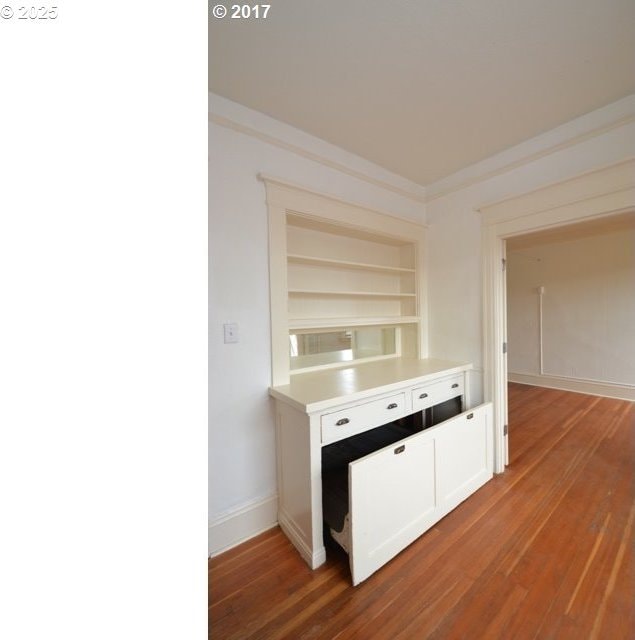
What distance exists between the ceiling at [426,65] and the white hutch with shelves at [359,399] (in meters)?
0.49

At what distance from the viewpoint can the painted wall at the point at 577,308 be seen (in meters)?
3.72

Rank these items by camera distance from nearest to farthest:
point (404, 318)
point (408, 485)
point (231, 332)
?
1. point (408, 485)
2. point (231, 332)
3. point (404, 318)

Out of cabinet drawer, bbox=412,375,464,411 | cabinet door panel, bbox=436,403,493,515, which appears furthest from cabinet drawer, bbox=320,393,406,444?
cabinet door panel, bbox=436,403,493,515

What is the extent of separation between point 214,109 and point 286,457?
201cm

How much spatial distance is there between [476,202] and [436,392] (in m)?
1.57

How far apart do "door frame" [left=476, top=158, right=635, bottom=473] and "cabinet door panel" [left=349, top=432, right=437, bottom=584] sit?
972 millimetres

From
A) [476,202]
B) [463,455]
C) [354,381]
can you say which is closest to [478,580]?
[463,455]

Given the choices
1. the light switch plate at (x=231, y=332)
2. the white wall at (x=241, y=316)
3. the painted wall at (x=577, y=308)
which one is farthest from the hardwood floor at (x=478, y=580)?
the painted wall at (x=577, y=308)

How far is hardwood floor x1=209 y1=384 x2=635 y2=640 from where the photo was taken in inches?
44.7

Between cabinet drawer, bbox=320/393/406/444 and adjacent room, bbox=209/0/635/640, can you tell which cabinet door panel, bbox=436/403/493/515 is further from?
cabinet drawer, bbox=320/393/406/444

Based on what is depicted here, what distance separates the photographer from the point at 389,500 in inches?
55.0

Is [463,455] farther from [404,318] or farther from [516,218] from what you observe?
[516,218]
